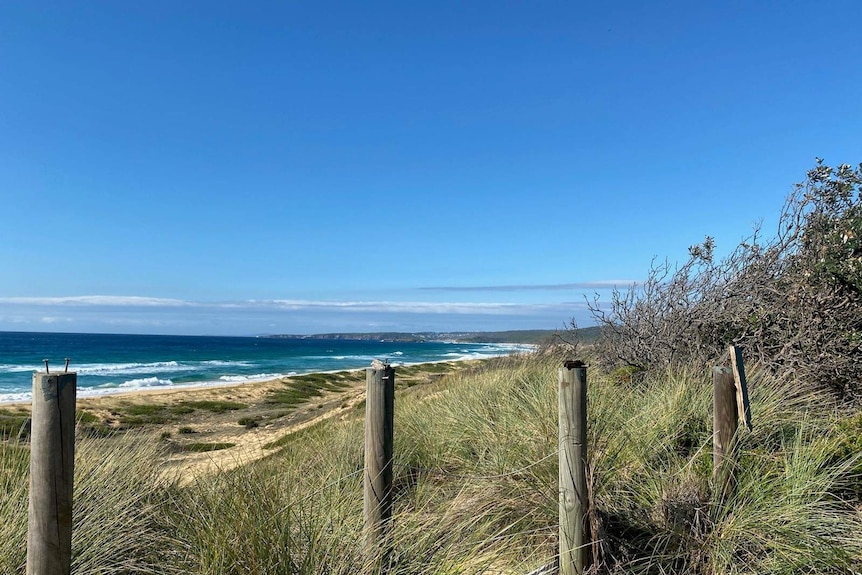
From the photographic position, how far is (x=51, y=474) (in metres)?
2.35

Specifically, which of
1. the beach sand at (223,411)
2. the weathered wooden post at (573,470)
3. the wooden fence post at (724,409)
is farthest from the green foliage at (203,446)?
the wooden fence post at (724,409)

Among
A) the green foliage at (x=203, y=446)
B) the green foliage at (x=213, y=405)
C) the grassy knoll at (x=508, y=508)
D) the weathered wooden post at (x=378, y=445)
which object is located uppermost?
the weathered wooden post at (x=378, y=445)

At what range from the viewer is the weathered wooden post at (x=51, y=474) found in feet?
7.47

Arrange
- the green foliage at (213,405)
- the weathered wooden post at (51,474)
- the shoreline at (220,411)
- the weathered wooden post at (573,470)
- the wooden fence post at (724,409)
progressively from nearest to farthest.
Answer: the weathered wooden post at (51,474) → the weathered wooden post at (573,470) → the wooden fence post at (724,409) → the shoreline at (220,411) → the green foliage at (213,405)

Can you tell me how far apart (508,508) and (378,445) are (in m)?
1.24

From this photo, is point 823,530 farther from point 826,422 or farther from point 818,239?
point 818,239

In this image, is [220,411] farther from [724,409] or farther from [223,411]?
[724,409]

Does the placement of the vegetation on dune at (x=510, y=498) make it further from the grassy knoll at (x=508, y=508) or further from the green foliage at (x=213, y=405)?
the green foliage at (x=213, y=405)

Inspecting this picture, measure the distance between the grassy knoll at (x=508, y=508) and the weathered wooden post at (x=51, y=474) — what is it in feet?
2.16

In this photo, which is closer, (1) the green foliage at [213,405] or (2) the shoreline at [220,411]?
(2) the shoreline at [220,411]

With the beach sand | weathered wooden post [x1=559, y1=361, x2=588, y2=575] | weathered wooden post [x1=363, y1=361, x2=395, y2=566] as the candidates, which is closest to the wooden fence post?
weathered wooden post [x1=559, y1=361, x2=588, y2=575]

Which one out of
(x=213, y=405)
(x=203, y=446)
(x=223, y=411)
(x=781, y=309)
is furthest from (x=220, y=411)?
(x=781, y=309)

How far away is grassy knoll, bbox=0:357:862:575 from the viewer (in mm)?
3018

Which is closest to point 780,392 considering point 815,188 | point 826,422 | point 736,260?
point 826,422
